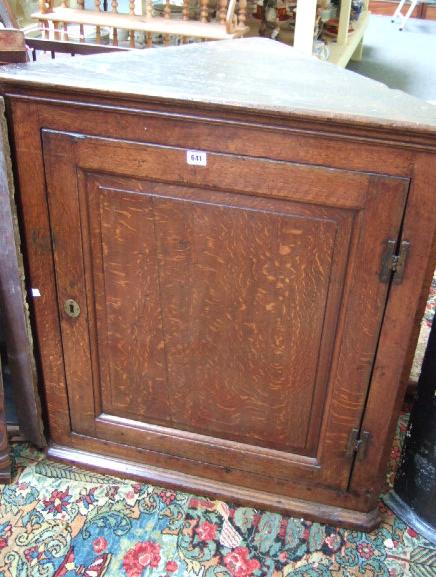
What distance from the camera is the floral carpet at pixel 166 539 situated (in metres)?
1.46

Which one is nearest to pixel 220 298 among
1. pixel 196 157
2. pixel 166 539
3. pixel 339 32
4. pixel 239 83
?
pixel 196 157

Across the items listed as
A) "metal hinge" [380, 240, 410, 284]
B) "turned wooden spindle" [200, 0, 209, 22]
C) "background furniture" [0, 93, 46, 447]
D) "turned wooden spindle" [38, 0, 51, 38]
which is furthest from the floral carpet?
"turned wooden spindle" [38, 0, 51, 38]

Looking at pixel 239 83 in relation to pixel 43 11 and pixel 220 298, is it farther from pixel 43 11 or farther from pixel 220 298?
pixel 43 11

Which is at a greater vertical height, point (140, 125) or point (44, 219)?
point (140, 125)

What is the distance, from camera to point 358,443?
56.2 inches

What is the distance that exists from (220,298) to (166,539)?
2.02ft

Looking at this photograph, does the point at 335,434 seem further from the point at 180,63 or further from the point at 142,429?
the point at 180,63

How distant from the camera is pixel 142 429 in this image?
159 centimetres

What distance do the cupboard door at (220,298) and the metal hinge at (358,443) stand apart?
0.02 meters

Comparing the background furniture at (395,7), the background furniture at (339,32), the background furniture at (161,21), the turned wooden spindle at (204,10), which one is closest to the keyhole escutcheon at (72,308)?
the background furniture at (339,32)

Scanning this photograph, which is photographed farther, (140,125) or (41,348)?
(41,348)

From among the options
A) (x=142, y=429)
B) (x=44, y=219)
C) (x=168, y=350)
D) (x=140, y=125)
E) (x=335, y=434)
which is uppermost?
(x=140, y=125)

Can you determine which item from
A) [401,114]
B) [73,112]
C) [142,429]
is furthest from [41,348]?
[401,114]

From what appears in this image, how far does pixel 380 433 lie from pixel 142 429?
58 cm
